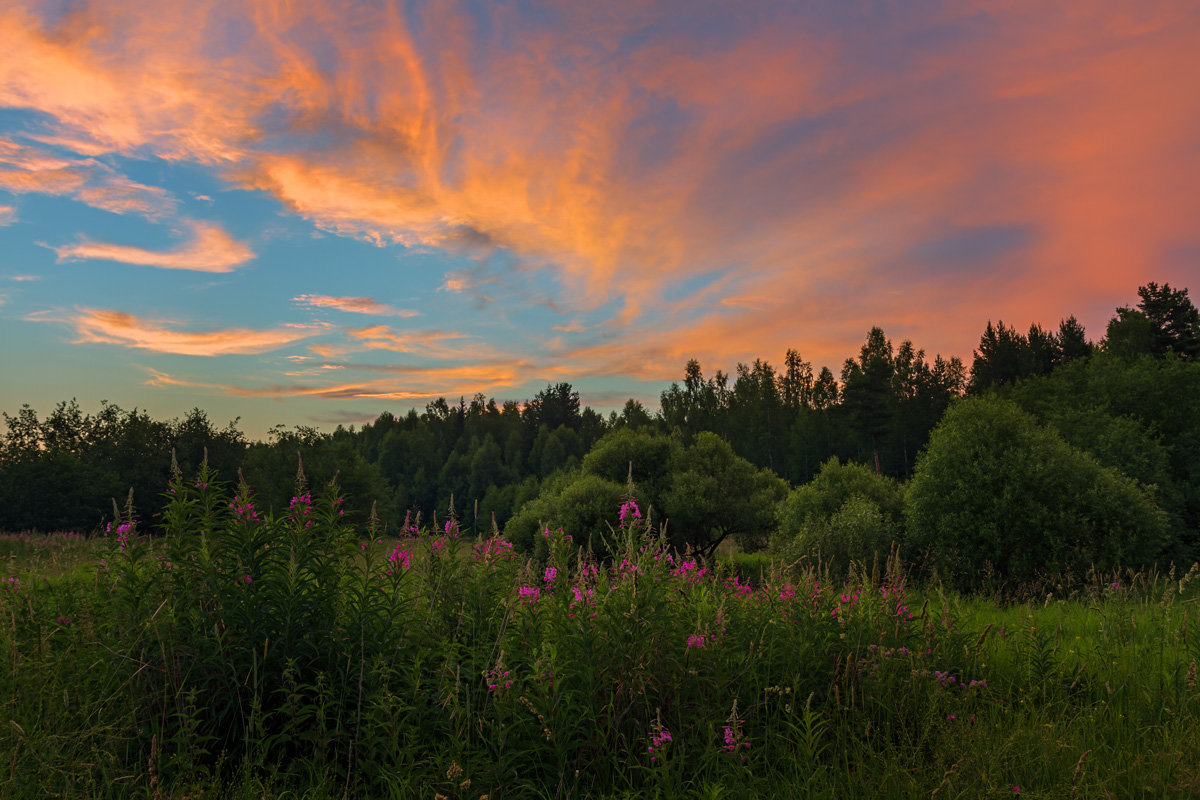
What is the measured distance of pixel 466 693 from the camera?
4.57 metres

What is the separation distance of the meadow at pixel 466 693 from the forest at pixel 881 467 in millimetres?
764

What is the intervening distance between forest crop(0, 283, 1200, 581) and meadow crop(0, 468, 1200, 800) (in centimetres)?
76

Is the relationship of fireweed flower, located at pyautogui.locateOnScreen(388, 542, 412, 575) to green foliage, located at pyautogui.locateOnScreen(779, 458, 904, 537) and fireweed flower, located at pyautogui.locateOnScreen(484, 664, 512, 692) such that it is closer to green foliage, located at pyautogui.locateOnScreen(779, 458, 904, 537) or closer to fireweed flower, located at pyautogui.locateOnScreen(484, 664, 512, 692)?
fireweed flower, located at pyautogui.locateOnScreen(484, 664, 512, 692)

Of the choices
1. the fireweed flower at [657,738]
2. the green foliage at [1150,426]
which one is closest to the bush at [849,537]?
the fireweed flower at [657,738]

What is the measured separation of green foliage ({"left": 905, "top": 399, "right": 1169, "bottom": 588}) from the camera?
18.4 metres

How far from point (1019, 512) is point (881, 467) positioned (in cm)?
6234

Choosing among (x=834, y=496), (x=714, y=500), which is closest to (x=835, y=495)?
(x=834, y=496)

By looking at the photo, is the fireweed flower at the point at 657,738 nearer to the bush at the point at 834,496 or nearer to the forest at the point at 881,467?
the forest at the point at 881,467

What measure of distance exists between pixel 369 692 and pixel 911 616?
557 centimetres

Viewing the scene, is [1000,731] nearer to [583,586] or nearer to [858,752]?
[858,752]

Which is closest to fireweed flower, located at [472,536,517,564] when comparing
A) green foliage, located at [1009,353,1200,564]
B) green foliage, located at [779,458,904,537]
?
green foliage, located at [779,458,904,537]

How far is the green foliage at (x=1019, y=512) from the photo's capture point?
18359mm

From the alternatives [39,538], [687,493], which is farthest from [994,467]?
[39,538]

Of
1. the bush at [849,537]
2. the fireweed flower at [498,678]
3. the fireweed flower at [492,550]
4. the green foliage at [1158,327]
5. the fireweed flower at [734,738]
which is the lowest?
the bush at [849,537]
